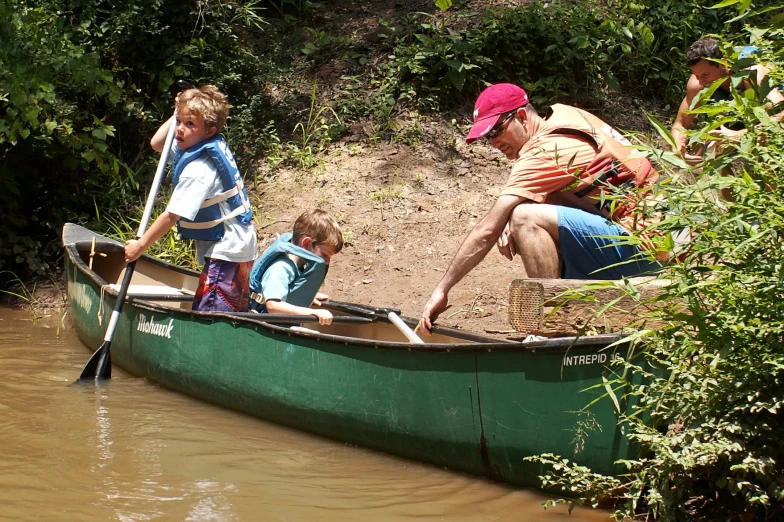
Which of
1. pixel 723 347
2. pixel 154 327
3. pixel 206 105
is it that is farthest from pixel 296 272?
pixel 723 347

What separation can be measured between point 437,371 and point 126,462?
1368 millimetres

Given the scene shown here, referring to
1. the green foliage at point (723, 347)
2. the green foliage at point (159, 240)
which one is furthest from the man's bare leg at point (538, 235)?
the green foliage at point (159, 240)

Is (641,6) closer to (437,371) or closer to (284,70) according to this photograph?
(284,70)

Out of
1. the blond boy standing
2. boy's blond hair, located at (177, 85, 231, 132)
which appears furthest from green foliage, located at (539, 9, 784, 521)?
boy's blond hair, located at (177, 85, 231, 132)

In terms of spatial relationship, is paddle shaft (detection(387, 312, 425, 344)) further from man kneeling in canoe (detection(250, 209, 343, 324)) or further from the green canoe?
man kneeling in canoe (detection(250, 209, 343, 324))

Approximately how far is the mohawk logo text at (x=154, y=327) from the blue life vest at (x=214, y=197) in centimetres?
49

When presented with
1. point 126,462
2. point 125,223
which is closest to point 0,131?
point 125,223

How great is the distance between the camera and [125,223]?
26.3 feet

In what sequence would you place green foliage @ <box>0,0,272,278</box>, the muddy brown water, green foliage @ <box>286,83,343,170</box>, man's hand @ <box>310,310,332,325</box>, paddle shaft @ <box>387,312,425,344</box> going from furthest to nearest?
green foliage @ <box>286,83,343,170</box>, green foliage @ <box>0,0,272,278</box>, man's hand @ <box>310,310,332,325</box>, paddle shaft @ <box>387,312,425,344</box>, the muddy brown water

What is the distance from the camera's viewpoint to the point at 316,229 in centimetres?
514

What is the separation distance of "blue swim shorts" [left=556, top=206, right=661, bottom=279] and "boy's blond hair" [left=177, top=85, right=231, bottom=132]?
1986 mm

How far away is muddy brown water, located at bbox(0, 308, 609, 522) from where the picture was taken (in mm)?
3537

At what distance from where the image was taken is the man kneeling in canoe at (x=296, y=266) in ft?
16.7

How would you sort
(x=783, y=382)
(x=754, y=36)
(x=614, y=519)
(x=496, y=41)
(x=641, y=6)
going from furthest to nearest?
1. (x=641, y=6)
2. (x=496, y=41)
3. (x=614, y=519)
4. (x=754, y=36)
5. (x=783, y=382)
